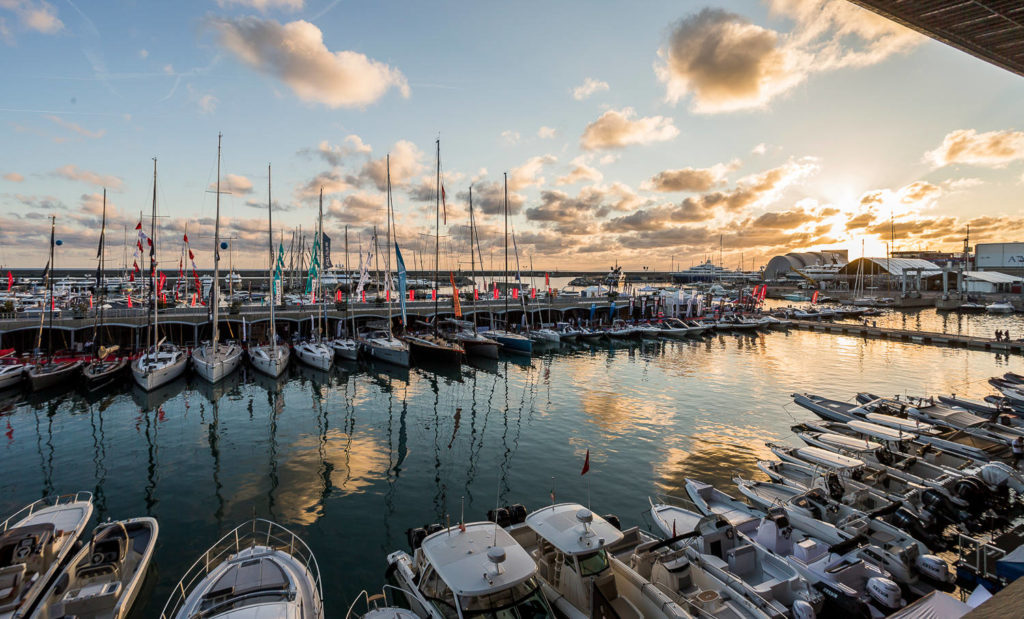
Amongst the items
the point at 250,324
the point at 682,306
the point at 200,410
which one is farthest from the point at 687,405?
the point at 682,306

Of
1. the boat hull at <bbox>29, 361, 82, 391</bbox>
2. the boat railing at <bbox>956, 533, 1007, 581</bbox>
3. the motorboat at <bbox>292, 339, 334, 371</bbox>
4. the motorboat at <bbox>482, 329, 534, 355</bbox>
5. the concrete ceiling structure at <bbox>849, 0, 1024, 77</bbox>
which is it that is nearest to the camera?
the concrete ceiling structure at <bbox>849, 0, 1024, 77</bbox>

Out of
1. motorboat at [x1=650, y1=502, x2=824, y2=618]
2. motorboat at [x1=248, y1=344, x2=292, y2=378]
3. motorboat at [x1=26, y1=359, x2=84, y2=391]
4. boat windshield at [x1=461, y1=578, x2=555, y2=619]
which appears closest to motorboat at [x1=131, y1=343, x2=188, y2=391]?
motorboat at [x1=26, y1=359, x2=84, y2=391]

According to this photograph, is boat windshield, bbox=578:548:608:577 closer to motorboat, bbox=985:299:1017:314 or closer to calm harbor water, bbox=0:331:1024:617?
calm harbor water, bbox=0:331:1024:617

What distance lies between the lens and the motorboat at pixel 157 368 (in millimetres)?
40188

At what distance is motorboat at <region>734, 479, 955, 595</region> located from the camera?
576 inches

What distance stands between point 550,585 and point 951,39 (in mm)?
16897

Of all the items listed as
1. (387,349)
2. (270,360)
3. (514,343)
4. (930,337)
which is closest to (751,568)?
(387,349)

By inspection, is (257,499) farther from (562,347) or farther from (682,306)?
(682,306)

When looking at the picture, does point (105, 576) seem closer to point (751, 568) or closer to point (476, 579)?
point (476, 579)

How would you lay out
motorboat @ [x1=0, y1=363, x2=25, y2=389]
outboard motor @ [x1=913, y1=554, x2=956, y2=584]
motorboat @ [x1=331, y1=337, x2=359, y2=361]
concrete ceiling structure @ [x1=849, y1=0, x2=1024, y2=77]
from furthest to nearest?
motorboat @ [x1=331, y1=337, x2=359, y2=361] < motorboat @ [x1=0, y1=363, x2=25, y2=389] < outboard motor @ [x1=913, y1=554, x2=956, y2=584] < concrete ceiling structure @ [x1=849, y1=0, x2=1024, y2=77]

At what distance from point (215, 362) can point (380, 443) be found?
25596 millimetres

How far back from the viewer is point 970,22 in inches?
394

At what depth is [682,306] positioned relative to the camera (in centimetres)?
9888

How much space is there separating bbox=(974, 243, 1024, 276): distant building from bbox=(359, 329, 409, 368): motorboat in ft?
711
